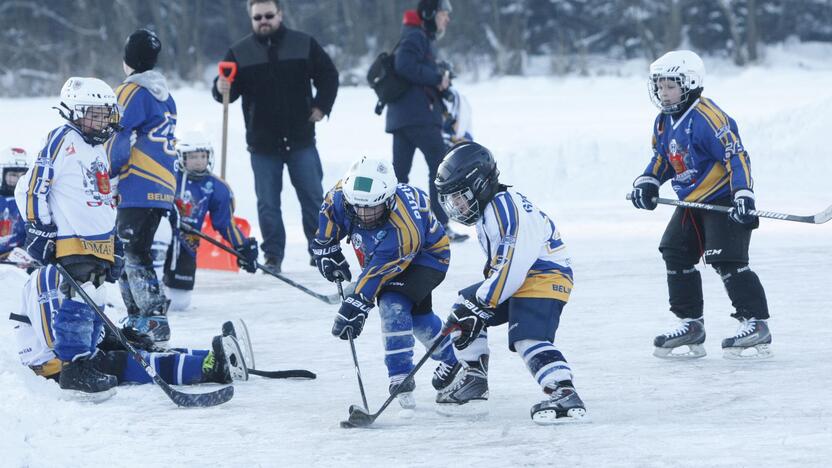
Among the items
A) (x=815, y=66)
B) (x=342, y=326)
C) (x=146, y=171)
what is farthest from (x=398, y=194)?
(x=815, y=66)

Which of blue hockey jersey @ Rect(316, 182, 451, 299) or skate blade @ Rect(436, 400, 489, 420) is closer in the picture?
skate blade @ Rect(436, 400, 489, 420)

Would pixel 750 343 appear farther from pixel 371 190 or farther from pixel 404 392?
pixel 371 190

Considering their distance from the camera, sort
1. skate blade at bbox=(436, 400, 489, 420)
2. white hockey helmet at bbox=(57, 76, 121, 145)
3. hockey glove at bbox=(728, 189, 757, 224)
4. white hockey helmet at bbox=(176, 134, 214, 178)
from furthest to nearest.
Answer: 1. white hockey helmet at bbox=(176, 134, 214, 178)
2. hockey glove at bbox=(728, 189, 757, 224)
3. white hockey helmet at bbox=(57, 76, 121, 145)
4. skate blade at bbox=(436, 400, 489, 420)

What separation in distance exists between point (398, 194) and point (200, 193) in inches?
109

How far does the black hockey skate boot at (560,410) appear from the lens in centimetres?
421

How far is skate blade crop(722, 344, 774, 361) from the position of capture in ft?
17.4

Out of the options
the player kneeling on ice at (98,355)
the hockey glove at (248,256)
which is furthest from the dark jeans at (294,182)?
the player kneeling on ice at (98,355)

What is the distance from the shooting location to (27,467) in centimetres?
373

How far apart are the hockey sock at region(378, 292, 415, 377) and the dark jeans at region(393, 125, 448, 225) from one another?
14.4 feet

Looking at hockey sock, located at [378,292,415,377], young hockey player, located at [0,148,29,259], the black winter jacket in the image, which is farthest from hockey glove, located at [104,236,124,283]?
A: the black winter jacket

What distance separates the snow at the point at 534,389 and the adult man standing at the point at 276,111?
1.56ft

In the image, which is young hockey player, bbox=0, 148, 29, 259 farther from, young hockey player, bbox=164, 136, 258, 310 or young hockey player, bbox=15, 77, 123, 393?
young hockey player, bbox=15, 77, 123, 393

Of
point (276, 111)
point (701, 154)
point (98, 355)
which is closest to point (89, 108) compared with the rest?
point (98, 355)

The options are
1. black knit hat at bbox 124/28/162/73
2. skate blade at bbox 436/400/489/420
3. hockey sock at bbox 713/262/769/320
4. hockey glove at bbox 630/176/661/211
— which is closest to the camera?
skate blade at bbox 436/400/489/420
